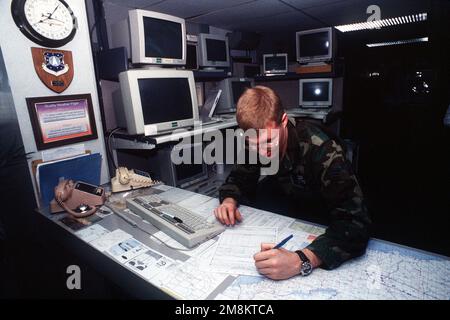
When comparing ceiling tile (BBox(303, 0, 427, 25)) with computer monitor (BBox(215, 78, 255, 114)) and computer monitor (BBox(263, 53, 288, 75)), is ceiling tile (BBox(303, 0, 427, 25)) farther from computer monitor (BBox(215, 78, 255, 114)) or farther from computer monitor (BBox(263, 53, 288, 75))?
computer monitor (BBox(215, 78, 255, 114))

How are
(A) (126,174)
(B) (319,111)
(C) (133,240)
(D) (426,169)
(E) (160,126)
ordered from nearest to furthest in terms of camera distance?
(C) (133,240) → (A) (126,174) → (E) (160,126) → (B) (319,111) → (D) (426,169)

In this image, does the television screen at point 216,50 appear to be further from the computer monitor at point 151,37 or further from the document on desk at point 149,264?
the document on desk at point 149,264

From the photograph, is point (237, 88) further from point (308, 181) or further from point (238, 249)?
point (238, 249)

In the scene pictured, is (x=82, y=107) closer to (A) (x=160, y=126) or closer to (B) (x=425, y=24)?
(A) (x=160, y=126)

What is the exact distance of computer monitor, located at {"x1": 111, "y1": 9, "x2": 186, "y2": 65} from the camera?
1813 mm

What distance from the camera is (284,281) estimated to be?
856mm

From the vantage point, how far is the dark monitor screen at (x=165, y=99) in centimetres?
182

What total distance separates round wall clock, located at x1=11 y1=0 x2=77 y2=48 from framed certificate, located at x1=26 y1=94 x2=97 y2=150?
0.30 metres

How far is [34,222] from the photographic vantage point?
A: 5.03ft

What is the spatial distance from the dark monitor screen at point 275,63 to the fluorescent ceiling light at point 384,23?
98 cm

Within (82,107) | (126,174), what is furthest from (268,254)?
(82,107)

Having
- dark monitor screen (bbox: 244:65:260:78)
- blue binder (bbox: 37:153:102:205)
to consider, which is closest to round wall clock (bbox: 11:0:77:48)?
blue binder (bbox: 37:153:102:205)

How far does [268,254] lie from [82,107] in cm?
144

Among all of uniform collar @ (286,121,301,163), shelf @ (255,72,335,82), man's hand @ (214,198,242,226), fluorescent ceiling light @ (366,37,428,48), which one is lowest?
man's hand @ (214,198,242,226)
